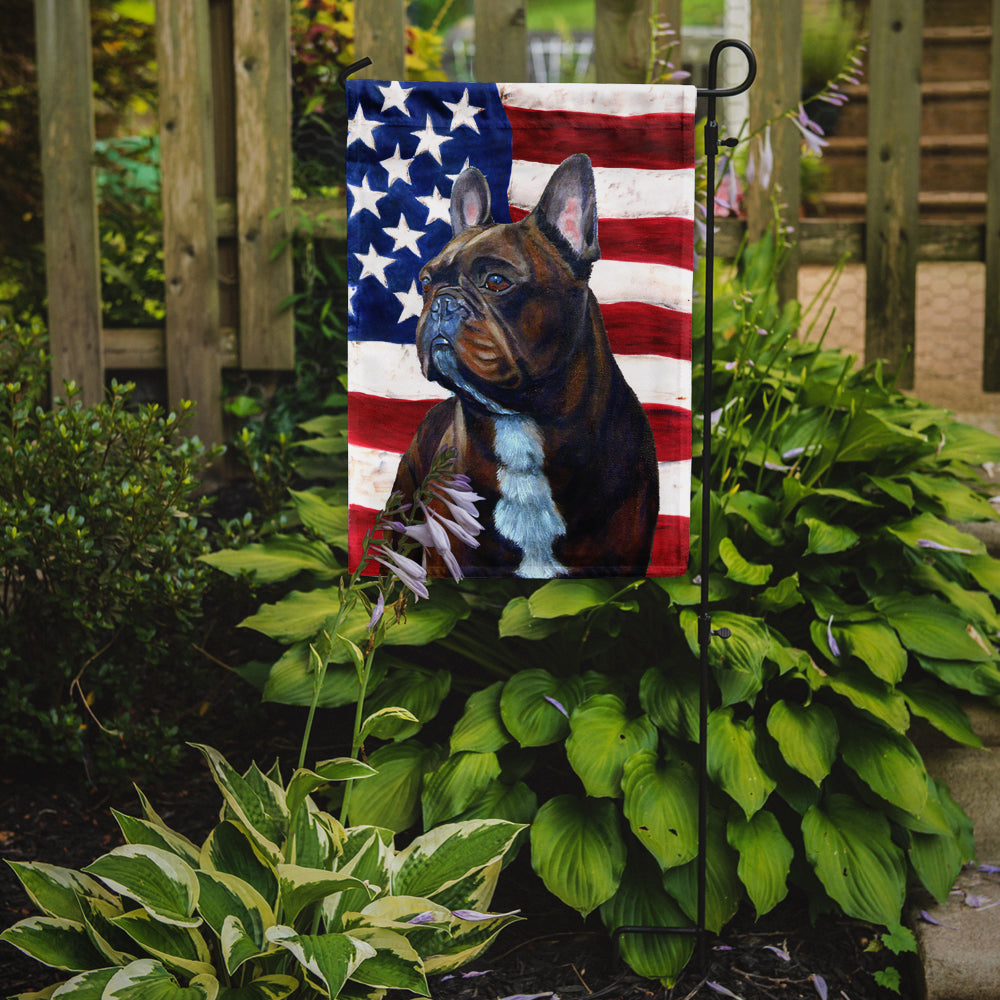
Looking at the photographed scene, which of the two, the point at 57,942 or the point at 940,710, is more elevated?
the point at 940,710

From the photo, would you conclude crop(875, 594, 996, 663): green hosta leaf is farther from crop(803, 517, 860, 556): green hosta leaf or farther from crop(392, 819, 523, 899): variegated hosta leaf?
crop(392, 819, 523, 899): variegated hosta leaf

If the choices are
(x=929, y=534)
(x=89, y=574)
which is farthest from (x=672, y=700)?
(x=89, y=574)

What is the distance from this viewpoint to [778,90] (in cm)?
358

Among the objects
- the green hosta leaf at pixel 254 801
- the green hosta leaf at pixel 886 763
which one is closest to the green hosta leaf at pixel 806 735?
the green hosta leaf at pixel 886 763

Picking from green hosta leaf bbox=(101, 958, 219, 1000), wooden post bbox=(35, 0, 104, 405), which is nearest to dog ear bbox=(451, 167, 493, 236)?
green hosta leaf bbox=(101, 958, 219, 1000)

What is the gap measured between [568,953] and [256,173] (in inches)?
109

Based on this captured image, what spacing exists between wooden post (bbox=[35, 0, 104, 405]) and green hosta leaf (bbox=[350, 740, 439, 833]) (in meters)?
2.03

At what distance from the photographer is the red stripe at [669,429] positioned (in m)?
2.18

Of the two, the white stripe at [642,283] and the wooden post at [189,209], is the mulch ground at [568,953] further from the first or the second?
the wooden post at [189,209]

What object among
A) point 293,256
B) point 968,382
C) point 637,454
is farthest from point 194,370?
point 968,382

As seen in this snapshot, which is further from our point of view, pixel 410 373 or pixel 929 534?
pixel 929 534

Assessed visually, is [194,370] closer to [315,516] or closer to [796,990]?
[315,516]

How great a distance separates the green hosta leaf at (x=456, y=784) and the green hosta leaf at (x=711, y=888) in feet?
1.40

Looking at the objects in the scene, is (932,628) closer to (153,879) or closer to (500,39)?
(153,879)
